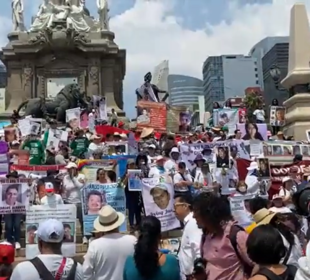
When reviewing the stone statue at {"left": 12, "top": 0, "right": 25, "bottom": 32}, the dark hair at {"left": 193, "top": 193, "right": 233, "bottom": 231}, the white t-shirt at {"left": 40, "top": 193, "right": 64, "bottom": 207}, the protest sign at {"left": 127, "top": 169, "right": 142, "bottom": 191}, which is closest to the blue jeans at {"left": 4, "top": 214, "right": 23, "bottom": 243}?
the white t-shirt at {"left": 40, "top": 193, "right": 64, "bottom": 207}

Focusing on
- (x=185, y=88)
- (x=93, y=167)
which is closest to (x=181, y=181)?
(x=93, y=167)

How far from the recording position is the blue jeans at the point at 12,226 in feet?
35.4

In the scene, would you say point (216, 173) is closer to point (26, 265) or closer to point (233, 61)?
point (26, 265)

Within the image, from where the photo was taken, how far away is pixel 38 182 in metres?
11.5

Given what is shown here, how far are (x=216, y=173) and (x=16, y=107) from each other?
22.0m

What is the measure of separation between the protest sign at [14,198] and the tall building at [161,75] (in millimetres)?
21324

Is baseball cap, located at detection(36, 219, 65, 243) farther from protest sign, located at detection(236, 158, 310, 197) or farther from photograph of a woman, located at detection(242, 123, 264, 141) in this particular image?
photograph of a woman, located at detection(242, 123, 264, 141)

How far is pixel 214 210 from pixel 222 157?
9.53 metres

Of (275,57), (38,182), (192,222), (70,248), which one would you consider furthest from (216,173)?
(275,57)

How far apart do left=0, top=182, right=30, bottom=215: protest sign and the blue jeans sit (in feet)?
0.39

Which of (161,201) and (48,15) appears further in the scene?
(48,15)

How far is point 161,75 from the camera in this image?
3269cm

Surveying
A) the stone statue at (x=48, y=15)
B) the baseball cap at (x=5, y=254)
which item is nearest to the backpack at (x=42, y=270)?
the baseball cap at (x=5, y=254)

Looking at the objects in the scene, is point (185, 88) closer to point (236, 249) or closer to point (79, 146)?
point (79, 146)
